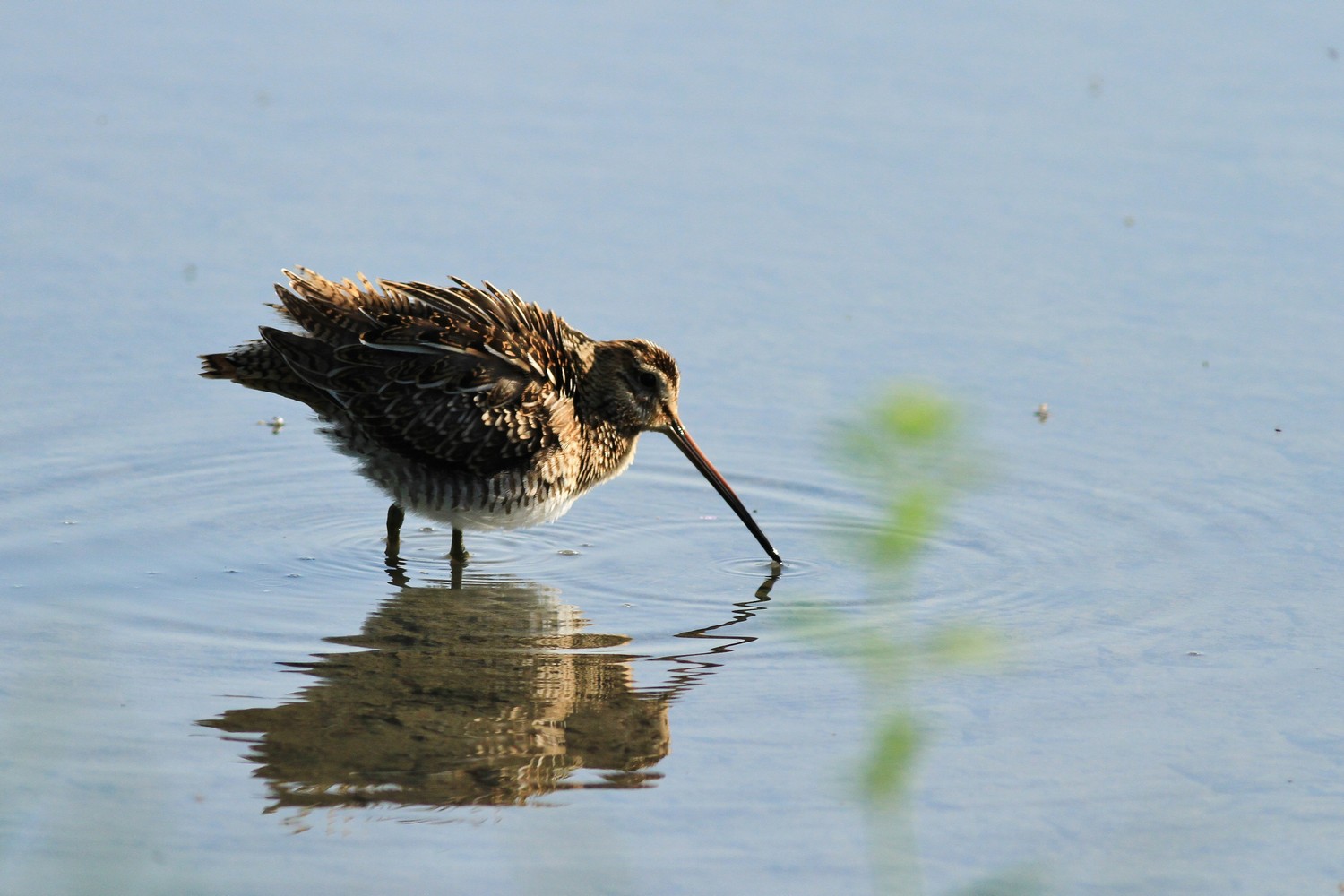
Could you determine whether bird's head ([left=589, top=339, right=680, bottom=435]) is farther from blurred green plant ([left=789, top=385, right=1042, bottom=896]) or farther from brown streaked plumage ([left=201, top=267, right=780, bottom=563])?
blurred green plant ([left=789, top=385, right=1042, bottom=896])

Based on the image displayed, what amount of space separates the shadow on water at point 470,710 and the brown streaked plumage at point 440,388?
449mm

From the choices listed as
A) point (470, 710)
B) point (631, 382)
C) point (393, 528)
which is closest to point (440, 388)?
point (393, 528)

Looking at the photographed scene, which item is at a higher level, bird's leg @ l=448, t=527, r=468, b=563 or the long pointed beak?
the long pointed beak

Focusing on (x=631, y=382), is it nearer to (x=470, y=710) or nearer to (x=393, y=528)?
(x=393, y=528)

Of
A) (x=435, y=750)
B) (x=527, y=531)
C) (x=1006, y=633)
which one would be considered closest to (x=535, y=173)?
(x=527, y=531)

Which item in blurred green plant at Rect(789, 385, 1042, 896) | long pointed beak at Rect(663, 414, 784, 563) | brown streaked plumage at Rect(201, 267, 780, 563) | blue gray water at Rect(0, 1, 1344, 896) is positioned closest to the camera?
blurred green plant at Rect(789, 385, 1042, 896)

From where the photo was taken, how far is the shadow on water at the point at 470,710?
562 centimetres

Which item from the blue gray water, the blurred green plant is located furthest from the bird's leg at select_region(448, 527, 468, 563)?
the blurred green plant

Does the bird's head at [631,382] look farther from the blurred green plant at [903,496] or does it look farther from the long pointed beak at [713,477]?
the blurred green plant at [903,496]

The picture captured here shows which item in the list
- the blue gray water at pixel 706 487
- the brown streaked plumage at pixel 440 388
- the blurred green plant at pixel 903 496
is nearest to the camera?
the blurred green plant at pixel 903 496

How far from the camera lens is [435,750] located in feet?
19.1

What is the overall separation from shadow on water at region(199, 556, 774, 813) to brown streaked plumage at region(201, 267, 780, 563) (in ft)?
1.47

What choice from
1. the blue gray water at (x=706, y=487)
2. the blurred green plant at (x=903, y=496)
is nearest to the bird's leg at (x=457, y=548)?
the blue gray water at (x=706, y=487)

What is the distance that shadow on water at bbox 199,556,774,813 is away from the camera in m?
5.62
